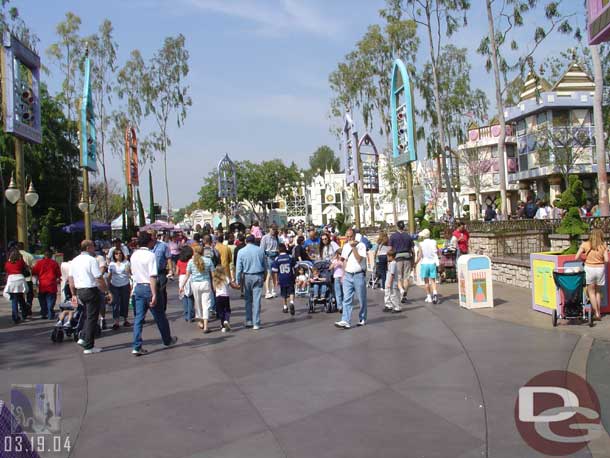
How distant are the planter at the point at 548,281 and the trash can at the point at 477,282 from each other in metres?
1.00

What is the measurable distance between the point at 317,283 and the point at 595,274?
5.49 m

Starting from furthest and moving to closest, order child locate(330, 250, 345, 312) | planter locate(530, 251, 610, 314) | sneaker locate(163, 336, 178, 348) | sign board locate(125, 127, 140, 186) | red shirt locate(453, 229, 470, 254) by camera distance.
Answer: sign board locate(125, 127, 140, 186) < red shirt locate(453, 229, 470, 254) < child locate(330, 250, 345, 312) < planter locate(530, 251, 610, 314) < sneaker locate(163, 336, 178, 348)

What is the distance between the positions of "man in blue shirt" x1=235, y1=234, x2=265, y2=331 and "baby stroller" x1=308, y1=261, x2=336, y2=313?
75.3 inches

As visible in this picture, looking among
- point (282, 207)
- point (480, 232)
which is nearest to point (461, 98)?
point (480, 232)

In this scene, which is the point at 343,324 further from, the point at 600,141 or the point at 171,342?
the point at 600,141

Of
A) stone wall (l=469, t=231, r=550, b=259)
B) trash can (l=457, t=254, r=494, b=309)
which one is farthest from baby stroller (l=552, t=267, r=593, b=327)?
stone wall (l=469, t=231, r=550, b=259)

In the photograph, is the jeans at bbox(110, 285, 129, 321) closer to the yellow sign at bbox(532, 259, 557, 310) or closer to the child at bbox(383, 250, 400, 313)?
the child at bbox(383, 250, 400, 313)

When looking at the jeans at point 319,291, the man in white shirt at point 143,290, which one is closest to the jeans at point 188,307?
the jeans at point 319,291

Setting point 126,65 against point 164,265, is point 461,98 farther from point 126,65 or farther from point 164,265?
point 164,265

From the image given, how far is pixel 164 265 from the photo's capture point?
11.7 metres

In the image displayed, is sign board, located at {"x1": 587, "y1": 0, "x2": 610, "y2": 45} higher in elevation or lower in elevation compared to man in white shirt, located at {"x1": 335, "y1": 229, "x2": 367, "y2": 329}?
higher

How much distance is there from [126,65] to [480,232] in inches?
1163

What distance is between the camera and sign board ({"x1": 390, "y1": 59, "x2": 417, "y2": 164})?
669 inches

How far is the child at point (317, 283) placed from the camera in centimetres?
1250
